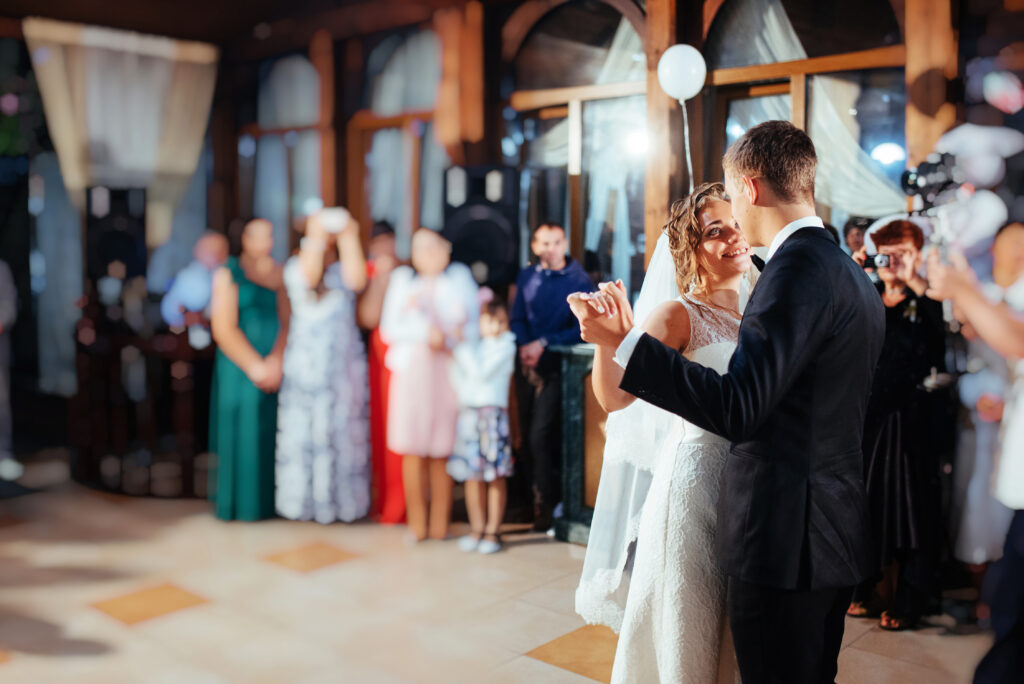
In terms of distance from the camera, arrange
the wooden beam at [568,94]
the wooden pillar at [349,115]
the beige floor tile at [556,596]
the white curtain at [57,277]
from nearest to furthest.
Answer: the beige floor tile at [556,596] → the wooden beam at [568,94] → the wooden pillar at [349,115] → the white curtain at [57,277]

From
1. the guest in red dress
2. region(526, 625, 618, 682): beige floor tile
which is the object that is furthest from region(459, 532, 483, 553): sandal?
region(526, 625, 618, 682): beige floor tile

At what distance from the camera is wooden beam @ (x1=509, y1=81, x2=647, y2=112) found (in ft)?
15.5

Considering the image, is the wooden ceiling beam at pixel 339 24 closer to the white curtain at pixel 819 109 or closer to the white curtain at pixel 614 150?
the white curtain at pixel 614 150

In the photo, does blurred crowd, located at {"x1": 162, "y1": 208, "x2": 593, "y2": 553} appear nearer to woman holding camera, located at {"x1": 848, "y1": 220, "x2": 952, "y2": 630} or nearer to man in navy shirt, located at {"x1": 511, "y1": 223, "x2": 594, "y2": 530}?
man in navy shirt, located at {"x1": 511, "y1": 223, "x2": 594, "y2": 530}

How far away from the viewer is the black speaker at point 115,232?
5.42 metres

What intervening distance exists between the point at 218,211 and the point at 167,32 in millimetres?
1421

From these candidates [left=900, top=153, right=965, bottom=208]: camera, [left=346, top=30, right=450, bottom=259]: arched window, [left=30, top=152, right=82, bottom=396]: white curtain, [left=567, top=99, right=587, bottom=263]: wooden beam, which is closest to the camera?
[left=900, top=153, right=965, bottom=208]: camera

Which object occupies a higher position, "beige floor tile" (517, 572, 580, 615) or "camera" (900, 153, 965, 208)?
"camera" (900, 153, 965, 208)

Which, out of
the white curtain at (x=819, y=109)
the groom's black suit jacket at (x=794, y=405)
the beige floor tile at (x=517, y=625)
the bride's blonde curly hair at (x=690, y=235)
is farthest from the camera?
the white curtain at (x=819, y=109)

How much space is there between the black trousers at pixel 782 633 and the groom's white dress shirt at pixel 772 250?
43 centimetres

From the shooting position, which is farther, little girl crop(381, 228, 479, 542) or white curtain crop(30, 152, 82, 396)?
white curtain crop(30, 152, 82, 396)

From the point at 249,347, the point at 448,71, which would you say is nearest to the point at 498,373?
the point at 249,347

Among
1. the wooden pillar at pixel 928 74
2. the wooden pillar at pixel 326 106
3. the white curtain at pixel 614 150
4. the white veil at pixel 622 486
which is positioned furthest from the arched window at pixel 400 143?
the white veil at pixel 622 486

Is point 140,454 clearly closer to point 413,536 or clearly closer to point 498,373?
point 413,536
